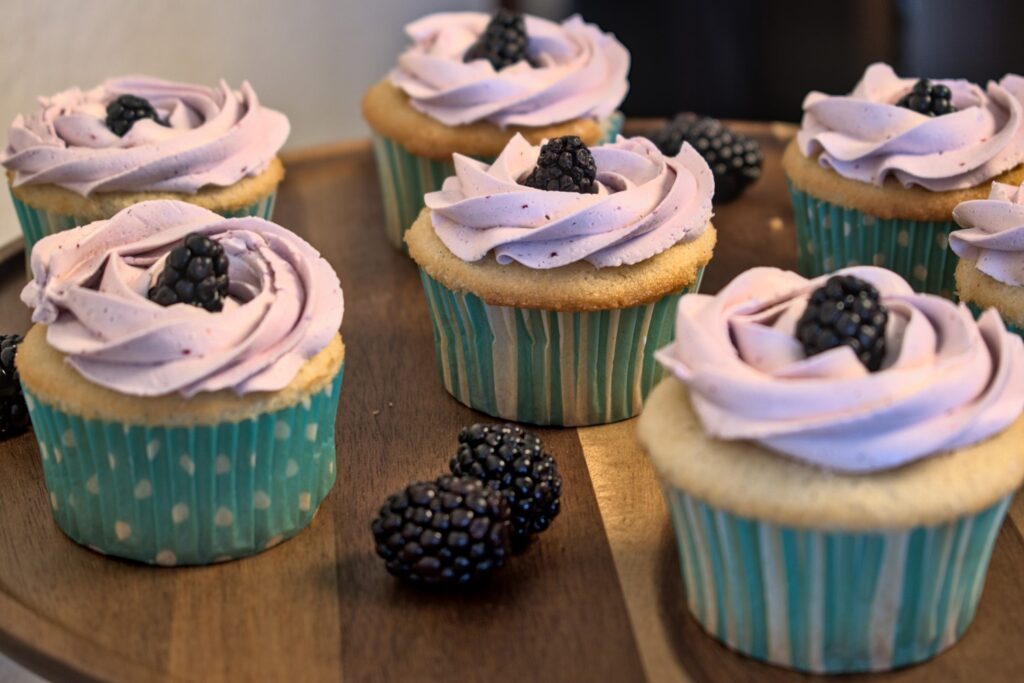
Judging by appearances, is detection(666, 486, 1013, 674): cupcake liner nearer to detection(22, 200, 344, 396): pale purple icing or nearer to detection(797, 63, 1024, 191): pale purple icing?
detection(22, 200, 344, 396): pale purple icing

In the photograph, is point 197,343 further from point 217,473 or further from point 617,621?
point 617,621

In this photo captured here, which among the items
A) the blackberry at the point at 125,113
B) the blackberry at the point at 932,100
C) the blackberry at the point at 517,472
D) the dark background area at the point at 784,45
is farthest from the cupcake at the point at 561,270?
the dark background area at the point at 784,45

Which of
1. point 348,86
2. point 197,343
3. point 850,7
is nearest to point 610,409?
point 197,343

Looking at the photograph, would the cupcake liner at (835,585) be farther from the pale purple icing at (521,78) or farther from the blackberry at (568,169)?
the pale purple icing at (521,78)

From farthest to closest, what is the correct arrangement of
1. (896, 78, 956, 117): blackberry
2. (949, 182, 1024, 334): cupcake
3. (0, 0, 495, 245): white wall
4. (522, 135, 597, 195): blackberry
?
(0, 0, 495, 245): white wall → (896, 78, 956, 117): blackberry → (522, 135, 597, 195): blackberry → (949, 182, 1024, 334): cupcake

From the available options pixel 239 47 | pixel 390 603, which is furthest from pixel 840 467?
pixel 239 47

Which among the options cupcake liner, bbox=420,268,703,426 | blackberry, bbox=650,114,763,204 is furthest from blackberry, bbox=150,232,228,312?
blackberry, bbox=650,114,763,204
